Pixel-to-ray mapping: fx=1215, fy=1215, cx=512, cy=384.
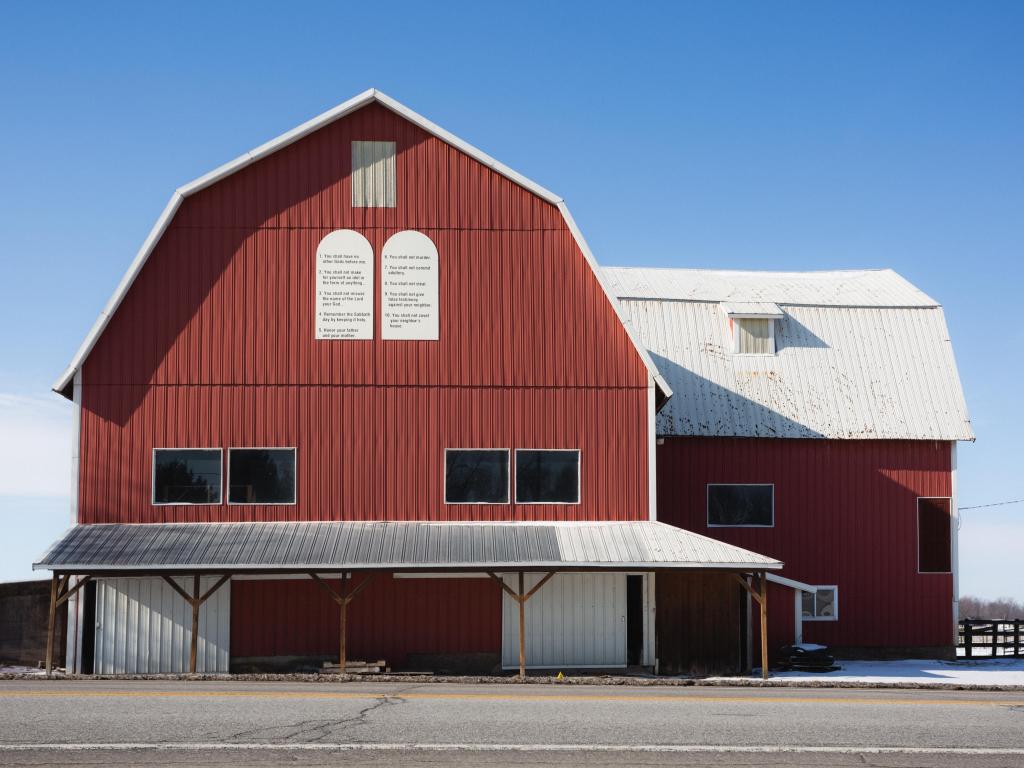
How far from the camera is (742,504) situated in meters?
32.2

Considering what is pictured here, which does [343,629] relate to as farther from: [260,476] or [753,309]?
[753,309]

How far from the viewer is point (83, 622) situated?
83.7 ft

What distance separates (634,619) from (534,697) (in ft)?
30.2

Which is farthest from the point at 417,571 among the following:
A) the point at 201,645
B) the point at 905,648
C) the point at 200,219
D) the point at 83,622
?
the point at 905,648

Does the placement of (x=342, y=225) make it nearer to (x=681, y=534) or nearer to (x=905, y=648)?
(x=681, y=534)

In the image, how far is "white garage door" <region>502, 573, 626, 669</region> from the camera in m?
26.3

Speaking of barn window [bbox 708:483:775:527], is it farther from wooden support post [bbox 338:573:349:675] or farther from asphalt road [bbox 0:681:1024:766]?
asphalt road [bbox 0:681:1024:766]

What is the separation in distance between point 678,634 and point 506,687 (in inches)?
290

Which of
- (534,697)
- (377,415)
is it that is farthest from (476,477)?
(534,697)

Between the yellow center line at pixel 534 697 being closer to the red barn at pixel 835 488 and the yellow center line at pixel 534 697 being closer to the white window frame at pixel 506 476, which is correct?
the white window frame at pixel 506 476

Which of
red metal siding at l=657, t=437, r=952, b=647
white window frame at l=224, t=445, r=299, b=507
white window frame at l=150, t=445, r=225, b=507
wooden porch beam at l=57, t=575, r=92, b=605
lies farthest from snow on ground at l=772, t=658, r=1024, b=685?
wooden porch beam at l=57, t=575, r=92, b=605

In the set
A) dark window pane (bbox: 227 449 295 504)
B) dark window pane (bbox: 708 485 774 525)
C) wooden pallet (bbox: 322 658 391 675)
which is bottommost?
wooden pallet (bbox: 322 658 391 675)

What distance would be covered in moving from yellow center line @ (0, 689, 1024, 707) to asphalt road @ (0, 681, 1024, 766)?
0.03 metres

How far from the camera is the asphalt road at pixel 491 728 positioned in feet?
42.5
